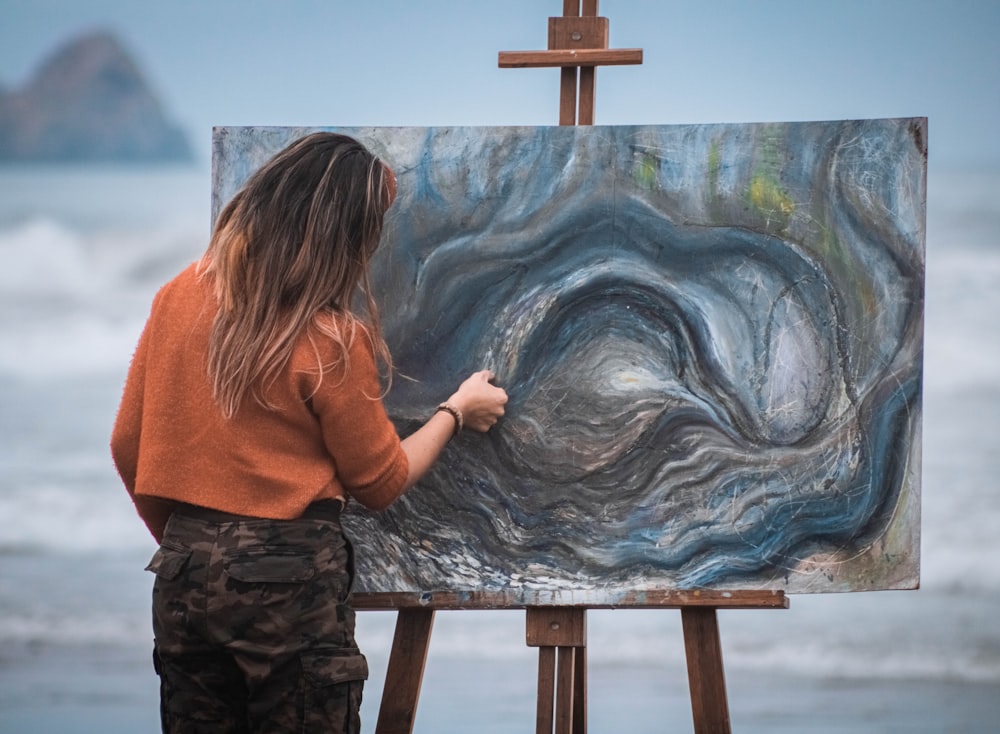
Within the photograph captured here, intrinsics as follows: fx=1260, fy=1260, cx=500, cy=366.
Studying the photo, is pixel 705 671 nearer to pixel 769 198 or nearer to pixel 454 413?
pixel 454 413

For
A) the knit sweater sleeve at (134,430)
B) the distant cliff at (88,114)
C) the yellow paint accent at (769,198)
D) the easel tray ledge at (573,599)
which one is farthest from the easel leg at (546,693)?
the distant cliff at (88,114)

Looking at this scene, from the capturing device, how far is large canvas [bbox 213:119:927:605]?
86.0 inches

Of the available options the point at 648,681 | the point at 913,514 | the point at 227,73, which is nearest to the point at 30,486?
the point at 227,73

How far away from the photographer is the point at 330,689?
1736mm

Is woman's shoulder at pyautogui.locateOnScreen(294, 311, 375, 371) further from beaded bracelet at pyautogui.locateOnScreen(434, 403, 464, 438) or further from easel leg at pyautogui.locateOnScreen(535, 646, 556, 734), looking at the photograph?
easel leg at pyautogui.locateOnScreen(535, 646, 556, 734)

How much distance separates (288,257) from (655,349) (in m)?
0.76

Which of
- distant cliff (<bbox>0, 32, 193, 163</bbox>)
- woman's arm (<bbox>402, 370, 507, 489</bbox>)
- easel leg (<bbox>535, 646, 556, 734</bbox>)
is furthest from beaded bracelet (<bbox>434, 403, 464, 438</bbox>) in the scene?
distant cliff (<bbox>0, 32, 193, 163</bbox>)

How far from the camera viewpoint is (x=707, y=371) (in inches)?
87.3

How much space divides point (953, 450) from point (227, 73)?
2.34m

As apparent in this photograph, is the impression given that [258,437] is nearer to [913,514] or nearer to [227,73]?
[913,514]

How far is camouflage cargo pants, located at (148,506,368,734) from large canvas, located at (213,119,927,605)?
0.46 meters

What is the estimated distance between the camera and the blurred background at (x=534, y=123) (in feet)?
11.4

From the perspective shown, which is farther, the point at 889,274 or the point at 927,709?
the point at 927,709

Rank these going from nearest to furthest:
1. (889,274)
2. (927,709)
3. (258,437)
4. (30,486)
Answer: (258,437) → (889,274) → (927,709) → (30,486)
